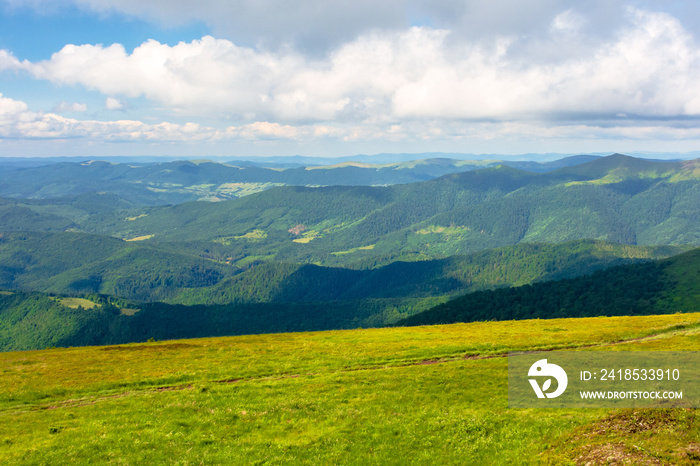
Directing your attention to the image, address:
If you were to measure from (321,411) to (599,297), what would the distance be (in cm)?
15682

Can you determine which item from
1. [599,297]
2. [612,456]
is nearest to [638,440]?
[612,456]

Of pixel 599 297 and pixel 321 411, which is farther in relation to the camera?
pixel 599 297

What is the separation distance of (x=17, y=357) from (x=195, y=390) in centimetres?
3849

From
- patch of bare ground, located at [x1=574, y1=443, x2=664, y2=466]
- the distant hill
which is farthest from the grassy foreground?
the distant hill

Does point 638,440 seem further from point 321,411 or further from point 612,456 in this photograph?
point 321,411

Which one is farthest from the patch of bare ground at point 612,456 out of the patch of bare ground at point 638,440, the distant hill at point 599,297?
the distant hill at point 599,297

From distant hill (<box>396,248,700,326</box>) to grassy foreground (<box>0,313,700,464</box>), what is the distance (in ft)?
290

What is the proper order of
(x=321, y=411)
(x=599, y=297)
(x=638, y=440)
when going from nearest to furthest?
1. (x=638, y=440)
2. (x=321, y=411)
3. (x=599, y=297)

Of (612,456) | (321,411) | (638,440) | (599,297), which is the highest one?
(638,440)

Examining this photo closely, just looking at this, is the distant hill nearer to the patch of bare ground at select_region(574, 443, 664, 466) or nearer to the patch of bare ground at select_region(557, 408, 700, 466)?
the patch of bare ground at select_region(557, 408, 700, 466)

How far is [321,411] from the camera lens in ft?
113

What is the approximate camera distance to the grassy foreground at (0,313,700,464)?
25625 millimetres

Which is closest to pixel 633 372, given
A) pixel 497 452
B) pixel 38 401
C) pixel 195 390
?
pixel 497 452

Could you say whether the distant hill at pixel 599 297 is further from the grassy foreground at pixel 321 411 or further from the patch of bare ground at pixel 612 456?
the patch of bare ground at pixel 612 456
